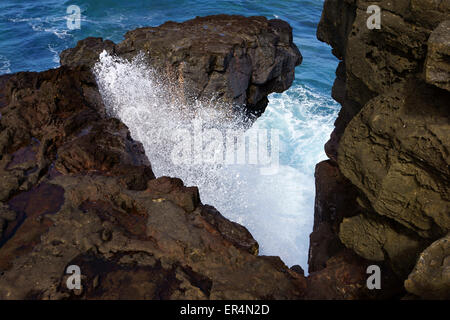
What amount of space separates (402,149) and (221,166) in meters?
5.53

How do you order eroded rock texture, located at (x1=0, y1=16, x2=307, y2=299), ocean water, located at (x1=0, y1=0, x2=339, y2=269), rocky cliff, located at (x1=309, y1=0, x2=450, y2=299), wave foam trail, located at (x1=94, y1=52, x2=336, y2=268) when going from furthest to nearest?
ocean water, located at (x1=0, y1=0, x2=339, y2=269), wave foam trail, located at (x1=94, y1=52, x2=336, y2=268), eroded rock texture, located at (x1=0, y1=16, x2=307, y2=299), rocky cliff, located at (x1=309, y1=0, x2=450, y2=299)

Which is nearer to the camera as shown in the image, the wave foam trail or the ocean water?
the wave foam trail

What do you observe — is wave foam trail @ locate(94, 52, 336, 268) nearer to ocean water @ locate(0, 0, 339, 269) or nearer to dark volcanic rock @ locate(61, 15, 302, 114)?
ocean water @ locate(0, 0, 339, 269)

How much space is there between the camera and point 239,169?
9.41 meters

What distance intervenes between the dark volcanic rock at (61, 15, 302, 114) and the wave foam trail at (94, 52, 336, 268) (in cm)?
26

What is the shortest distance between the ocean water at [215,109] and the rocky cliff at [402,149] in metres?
3.89

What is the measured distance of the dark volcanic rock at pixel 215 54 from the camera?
7043 mm

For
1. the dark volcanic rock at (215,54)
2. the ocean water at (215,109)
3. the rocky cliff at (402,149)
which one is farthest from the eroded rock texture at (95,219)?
the dark volcanic rock at (215,54)

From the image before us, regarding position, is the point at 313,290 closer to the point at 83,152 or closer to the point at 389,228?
the point at 389,228

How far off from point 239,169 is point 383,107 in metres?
6.18

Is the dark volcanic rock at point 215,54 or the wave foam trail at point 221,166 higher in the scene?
the dark volcanic rock at point 215,54

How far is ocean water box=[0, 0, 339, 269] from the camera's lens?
716 centimetres

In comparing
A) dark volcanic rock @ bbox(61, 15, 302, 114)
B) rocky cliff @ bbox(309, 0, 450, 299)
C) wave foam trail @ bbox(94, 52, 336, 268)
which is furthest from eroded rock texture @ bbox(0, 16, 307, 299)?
dark volcanic rock @ bbox(61, 15, 302, 114)

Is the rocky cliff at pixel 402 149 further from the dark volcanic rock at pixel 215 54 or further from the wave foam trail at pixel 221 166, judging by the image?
the wave foam trail at pixel 221 166
